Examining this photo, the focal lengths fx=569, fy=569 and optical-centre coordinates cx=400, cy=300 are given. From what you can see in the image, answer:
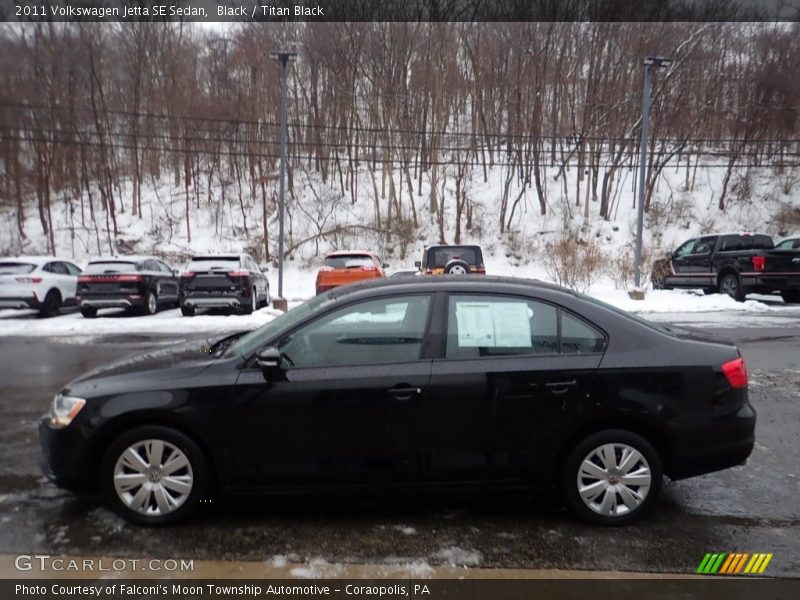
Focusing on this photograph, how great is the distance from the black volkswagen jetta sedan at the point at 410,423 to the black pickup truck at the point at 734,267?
15277 millimetres

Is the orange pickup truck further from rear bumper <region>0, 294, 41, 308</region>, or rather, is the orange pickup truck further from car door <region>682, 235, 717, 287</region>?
car door <region>682, 235, 717, 287</region>

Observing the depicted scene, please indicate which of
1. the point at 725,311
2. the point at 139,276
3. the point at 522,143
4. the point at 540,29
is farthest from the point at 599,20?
the point at 139,276

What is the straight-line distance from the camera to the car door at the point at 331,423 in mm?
3516

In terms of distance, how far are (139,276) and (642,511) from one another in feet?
47.9

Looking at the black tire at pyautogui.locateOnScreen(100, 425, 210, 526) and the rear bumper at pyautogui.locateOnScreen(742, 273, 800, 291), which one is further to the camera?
the rear bumper at pyautogui.locateOnScreen(742, 273, 800, 291)

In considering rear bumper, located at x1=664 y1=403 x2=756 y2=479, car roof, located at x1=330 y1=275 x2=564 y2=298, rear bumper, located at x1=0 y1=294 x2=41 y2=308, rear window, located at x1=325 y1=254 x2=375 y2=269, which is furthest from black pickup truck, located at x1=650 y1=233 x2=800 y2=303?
rear bumper, located at x1=0 y1=294 x2=41 y2=308

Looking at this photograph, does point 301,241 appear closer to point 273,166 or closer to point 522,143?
point 273,166

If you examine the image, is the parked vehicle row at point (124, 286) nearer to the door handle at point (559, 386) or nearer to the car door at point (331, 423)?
the car door at point (331, 423)

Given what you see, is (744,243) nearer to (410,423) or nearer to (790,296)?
(790,296)

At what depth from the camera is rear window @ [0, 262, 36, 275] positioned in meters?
15.1

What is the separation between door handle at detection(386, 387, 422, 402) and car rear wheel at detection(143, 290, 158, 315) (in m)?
13.7

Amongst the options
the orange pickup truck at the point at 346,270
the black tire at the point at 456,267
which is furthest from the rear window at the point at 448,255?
the orange pickup truck at the point at 346,270

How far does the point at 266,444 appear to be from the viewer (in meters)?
3.52

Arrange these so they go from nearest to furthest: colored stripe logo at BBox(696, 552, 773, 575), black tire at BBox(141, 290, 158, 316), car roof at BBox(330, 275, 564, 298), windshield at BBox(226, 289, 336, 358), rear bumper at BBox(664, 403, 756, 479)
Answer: colored stripe logo at BBox(696, 552, 773, 575) < rear bumper at BBox(664, 403, 756, 479) < windshield at BBox(226, 289, 336, 358) < car roof at BBox(330, 275, 564, 298) < black tire at BBox(141, 290, 158, 316)
